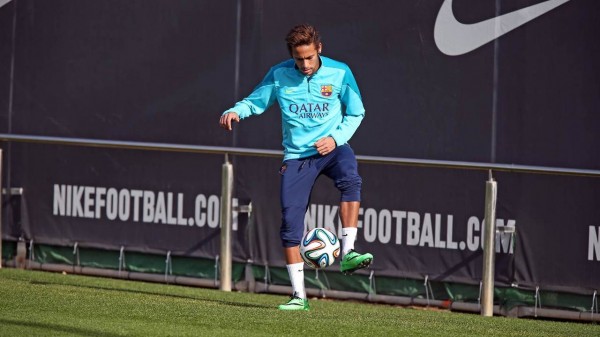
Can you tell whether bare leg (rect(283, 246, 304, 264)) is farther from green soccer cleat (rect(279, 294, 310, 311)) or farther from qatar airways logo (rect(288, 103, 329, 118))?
qatar airways logo (rect(288, 103, 329, 118))

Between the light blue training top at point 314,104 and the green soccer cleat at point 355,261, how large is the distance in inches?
34.0

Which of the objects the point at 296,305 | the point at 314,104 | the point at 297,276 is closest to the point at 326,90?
the point at 314,104

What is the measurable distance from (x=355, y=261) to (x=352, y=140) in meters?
3.37

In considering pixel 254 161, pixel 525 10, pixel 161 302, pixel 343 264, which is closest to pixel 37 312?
pixel 161 302

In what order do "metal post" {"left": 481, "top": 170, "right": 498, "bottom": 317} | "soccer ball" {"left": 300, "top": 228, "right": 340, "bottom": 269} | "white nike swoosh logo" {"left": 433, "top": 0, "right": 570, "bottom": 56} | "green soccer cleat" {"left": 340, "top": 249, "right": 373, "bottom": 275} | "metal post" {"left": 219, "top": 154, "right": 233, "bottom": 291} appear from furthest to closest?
"metal post" {"left": 219, "top": 154, "right": 233, "bottom": 291}
"white nike swoosh logo" {"left": 433, "top": 0, "right": 570, "bottom": 56}
"metal post" {"left": 481, "top": 170, "right": 498, "bottom": 317}
"soccer ball" {"left": 300, "top": 228, "right": 340, "bottom": 269}
"green soccer cleat" {"left": 340, "top": 249, "right": 373, "bottom": 275}

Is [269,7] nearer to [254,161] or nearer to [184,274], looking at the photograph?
[254,161]

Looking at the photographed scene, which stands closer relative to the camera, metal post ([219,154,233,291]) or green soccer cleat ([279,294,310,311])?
green soccer cleat ([279,294,310,311])

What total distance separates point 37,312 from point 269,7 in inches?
200

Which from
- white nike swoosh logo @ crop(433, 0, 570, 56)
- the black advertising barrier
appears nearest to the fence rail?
the black advertising barrier

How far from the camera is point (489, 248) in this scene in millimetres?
11320

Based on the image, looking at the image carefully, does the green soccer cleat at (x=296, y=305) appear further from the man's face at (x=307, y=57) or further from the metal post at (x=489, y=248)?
the metal post at (x=489, y=248)

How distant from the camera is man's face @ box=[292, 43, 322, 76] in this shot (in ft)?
30.8

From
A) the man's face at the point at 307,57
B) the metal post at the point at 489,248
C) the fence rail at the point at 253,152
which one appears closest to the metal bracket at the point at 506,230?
the metal post at the point at 489,248

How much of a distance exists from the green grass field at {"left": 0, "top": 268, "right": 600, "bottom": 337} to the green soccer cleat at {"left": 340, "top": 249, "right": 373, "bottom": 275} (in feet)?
1.25
